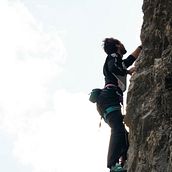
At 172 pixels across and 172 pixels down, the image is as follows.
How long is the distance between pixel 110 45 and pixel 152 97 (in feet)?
9.16

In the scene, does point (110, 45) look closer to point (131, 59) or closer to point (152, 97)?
point (131, 59)

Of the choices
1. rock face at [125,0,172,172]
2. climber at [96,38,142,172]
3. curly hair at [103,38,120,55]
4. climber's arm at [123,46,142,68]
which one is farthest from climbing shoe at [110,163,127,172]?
curly hair at [103,38,120,55]

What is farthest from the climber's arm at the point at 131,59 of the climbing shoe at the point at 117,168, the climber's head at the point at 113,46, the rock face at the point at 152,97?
the climbing shoe at the point at 117,168

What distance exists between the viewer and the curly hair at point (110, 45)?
12.9 metres

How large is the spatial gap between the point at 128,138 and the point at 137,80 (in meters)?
1.44

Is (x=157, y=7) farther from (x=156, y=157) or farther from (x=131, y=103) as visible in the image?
(x=156, y=157)

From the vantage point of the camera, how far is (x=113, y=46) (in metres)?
12.9

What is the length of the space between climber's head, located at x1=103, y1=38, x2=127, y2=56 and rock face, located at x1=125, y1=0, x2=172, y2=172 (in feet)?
3.88

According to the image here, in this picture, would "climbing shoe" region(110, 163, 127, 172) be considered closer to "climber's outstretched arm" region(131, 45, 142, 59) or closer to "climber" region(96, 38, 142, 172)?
"climber" region(96, 38, 142, 172)

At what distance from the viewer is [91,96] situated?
1289 centimetres

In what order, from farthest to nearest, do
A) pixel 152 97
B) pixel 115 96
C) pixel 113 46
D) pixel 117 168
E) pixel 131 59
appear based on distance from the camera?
pixel 113 46
pixel 131 59
pixel 115 96
pixel 117 168
pixel 152 97

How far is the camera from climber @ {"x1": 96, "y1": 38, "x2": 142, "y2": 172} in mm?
11805

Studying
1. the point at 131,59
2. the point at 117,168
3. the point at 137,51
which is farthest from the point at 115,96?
the point at 117,168

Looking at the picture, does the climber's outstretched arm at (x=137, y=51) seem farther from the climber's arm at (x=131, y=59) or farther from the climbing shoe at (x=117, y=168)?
the climbing shoe at (x=117, y=168)
